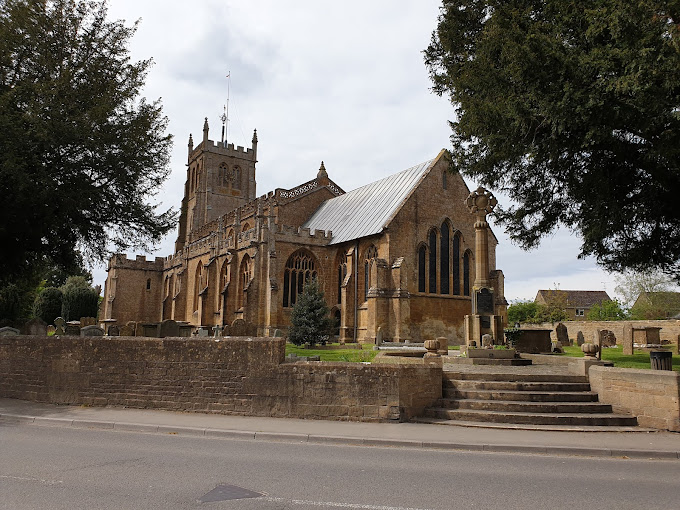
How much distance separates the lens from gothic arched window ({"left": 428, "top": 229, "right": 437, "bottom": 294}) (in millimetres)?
32938

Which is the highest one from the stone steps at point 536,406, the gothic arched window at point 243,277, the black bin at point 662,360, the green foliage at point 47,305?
the gothic arched window at point 243,277

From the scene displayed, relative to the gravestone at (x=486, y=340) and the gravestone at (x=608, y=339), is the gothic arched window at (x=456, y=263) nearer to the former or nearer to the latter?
the gravestone at (x=608, y=339)

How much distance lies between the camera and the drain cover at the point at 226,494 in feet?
18.2

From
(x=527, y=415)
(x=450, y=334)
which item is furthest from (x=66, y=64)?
(x=450, y=334)

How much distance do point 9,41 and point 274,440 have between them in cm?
1651

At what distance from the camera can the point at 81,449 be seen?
8016 mm

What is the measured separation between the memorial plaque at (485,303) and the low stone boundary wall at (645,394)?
6.16 meters

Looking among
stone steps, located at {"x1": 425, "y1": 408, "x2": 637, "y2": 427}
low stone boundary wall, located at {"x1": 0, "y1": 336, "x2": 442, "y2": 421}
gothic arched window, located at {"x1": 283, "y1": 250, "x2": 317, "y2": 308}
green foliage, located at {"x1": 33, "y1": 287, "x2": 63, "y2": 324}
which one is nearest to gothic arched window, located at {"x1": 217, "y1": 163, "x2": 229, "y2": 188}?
green foliage, located at {"x1": 33, "y1": 287, "x2": 63, "y2": 324}

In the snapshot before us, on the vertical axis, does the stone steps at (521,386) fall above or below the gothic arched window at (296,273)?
below

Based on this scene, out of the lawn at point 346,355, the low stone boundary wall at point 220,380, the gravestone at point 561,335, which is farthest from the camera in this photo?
the gravestone at point 561,335

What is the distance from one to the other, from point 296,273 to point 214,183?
2960 centimetres

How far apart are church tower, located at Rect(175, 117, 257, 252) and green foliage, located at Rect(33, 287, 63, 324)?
13704 millimetres

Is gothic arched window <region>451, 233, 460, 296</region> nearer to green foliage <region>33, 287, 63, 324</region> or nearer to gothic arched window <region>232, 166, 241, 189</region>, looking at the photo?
gothic arched window <region>232, 166, 241, 189</region>

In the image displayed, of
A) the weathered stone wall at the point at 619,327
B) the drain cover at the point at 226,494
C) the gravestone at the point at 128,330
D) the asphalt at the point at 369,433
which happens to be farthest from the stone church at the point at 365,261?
the drain cover at the point at 226,494
